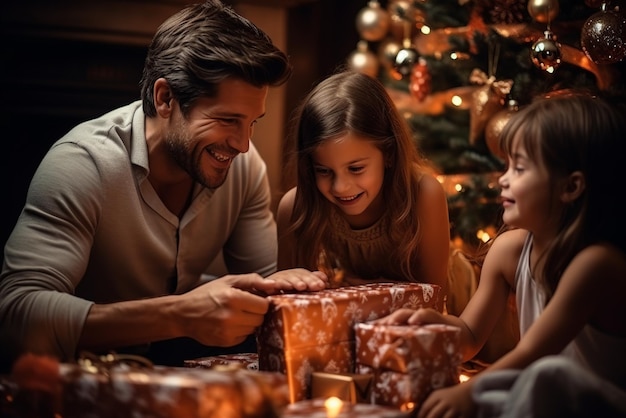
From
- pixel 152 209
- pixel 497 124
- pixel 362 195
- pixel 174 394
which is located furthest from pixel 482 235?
pixel 174 394

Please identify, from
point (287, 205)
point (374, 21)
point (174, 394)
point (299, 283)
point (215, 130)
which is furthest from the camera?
point (374, 21)

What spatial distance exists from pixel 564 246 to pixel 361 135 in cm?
65

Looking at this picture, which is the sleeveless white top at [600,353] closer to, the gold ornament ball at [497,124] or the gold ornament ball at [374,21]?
the gold ornament ball at [497,124]

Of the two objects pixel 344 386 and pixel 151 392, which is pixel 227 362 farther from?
pixel 151 392

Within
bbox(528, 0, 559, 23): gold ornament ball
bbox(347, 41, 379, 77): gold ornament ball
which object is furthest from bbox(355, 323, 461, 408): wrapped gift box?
bbox(347, 41, 379, 77): gold ornament ball

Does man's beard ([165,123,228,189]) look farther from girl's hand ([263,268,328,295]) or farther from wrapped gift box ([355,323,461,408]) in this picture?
wrapped gift box ([355,323,461,408])

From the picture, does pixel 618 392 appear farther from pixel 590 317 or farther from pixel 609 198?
pixel 609 198

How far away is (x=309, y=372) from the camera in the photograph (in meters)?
1.41

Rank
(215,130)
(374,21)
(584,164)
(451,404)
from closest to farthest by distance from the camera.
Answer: (451,404), (584,164), (215,130), (374,21)

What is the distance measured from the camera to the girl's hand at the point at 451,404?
49.6 inches

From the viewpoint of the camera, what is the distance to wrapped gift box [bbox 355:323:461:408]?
4.31 ft

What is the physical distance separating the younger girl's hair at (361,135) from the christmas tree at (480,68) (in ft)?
1.15

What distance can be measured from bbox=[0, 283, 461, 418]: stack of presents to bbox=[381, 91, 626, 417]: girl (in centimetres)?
6

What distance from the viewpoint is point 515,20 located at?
2184mm
